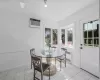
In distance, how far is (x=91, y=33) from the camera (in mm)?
2586

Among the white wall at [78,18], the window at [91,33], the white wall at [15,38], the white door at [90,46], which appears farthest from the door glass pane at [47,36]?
the window at [91,33]

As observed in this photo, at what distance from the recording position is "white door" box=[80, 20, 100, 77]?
2.38m

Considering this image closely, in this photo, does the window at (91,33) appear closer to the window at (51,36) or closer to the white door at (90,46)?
the white door at (90,46)

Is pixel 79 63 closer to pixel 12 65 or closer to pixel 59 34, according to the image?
pixel 59 34

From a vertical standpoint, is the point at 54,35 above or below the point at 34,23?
below

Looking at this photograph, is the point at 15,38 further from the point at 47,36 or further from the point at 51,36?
the point at 51,36

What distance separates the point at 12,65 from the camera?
3.00 meters

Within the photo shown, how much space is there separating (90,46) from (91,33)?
460mm

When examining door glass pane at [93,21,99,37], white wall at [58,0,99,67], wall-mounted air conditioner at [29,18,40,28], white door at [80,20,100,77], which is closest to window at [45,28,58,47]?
wall-mounted air conditioner at [29,18,40,28]

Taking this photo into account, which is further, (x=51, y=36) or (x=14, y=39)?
(x=51, y=36)

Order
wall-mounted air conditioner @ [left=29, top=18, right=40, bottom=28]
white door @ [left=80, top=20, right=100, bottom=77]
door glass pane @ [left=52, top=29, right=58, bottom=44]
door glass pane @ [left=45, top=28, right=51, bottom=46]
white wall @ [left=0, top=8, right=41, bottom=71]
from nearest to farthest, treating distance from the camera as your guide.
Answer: white door @ [left=80, top=20, right=100, bottom=77] < white wall @ [left=0, top=8, right=41, bottom=71] < wall-mounted air conditioner @ [left=29, top=18, right=40, bottom=28] < door glass pane @ [left=45, top=28, right=51, bottom=46] < door glass pane @ [left=52, top=29, right=58, bottom=44]

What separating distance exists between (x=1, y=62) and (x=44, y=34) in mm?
2221

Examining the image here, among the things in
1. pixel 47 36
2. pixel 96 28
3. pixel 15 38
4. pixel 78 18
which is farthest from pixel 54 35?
pixel 96 28

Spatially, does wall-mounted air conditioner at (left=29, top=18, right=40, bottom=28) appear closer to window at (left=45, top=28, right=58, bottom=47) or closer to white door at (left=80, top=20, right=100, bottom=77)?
window at (left=45, top=28, right=58, bottom=47)
